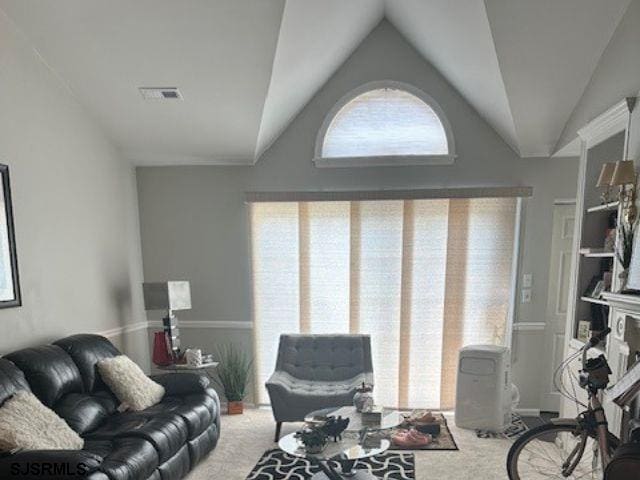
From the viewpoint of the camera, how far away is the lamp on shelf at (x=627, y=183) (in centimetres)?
212

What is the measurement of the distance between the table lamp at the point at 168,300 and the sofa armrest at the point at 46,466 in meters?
1.76

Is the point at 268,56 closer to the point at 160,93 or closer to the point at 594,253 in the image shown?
the point at 160,93

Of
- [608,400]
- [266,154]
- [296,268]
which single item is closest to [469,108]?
[266,154]

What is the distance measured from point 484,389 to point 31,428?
134 inches

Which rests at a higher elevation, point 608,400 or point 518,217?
point 518,217

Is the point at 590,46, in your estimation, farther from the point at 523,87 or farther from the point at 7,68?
the point at 7,68

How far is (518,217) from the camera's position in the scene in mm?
3734

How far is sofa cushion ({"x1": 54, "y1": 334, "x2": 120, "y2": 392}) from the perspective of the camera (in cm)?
278

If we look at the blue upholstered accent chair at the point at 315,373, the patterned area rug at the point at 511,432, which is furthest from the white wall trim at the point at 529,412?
the blue upholstered accent chair at the point at 315,373

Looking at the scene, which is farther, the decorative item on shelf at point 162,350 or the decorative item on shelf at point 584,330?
the decorative item on shelf at point 162,350

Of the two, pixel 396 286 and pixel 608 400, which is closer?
pixel 608 400

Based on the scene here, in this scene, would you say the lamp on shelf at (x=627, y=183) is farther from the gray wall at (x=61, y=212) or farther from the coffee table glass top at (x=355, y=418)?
the gray wall at (x=61, y=212)

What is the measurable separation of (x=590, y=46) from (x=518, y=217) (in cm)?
161

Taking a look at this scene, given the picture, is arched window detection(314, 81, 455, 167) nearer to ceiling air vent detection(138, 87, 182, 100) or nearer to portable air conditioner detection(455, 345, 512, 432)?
ceiling air vent detection(138, 87, 182, 100)
